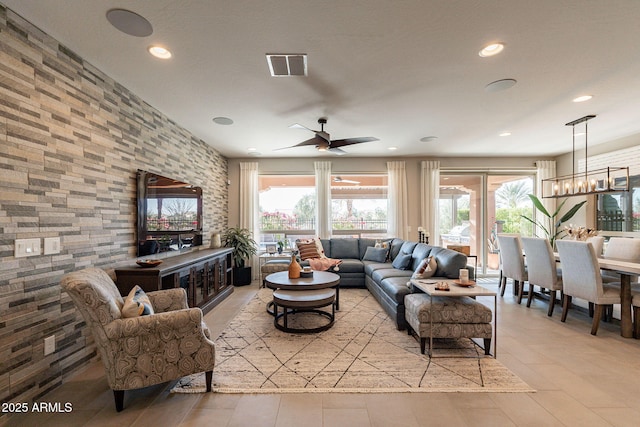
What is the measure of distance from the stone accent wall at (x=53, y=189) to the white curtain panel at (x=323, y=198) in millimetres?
3673

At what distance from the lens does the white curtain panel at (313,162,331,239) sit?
20.0ft

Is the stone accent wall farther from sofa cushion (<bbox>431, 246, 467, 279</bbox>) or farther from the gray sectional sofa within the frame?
sofa cushion (<bbox>431, 246, 467, 279</bbox>)

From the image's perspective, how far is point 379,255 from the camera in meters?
5.18

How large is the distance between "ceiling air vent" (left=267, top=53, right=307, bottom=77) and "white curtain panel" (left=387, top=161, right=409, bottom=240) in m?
4.01

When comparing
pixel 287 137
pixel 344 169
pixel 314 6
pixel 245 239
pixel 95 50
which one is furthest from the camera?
pixel 344 169

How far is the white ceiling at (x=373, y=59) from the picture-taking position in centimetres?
182

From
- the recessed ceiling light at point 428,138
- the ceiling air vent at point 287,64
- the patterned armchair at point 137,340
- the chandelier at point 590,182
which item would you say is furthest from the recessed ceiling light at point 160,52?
the chandelier at point 590,182

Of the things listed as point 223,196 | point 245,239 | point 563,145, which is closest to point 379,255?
point 245,239

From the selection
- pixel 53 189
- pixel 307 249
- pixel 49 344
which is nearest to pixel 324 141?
pixel 307 249

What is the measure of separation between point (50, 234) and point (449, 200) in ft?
21.8

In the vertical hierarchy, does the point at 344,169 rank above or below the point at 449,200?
above

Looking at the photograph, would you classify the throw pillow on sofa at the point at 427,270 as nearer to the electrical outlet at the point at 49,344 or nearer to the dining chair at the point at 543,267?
the dining chair at the point at 543,267

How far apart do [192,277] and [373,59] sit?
10.6ft

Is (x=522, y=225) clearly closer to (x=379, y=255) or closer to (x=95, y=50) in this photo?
(x=379, y=255)
